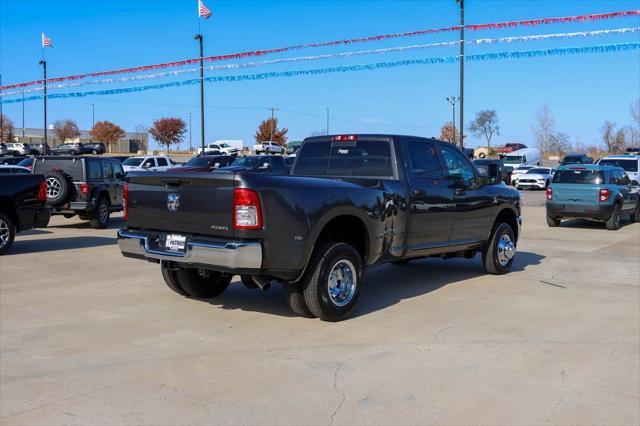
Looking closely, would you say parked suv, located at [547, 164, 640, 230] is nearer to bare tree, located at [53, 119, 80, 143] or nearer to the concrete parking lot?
the concrete parking lot

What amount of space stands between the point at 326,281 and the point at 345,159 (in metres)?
2.17

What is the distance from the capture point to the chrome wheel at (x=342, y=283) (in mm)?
6793

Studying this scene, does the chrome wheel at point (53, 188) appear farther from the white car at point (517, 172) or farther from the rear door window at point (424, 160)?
the white car at point (517, 172)

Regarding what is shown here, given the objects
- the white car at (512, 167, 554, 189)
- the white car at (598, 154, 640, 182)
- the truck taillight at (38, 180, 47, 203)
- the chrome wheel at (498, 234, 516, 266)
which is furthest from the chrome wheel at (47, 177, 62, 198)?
the white car at (512, 167, 554, 189)

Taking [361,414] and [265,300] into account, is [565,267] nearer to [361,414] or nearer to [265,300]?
[265,300]

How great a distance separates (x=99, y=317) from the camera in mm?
7004

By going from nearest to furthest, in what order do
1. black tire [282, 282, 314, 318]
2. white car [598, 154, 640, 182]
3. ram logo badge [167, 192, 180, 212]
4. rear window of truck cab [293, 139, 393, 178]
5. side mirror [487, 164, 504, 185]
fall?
ram logo badge [167, 192, 180, 212]
black tire [282, 282, 314, 318]
rear window of truck cab [293, 139, 393, 178]
side mirror [487, 164, 504, 185]
white car [598, 154, 640, 182]

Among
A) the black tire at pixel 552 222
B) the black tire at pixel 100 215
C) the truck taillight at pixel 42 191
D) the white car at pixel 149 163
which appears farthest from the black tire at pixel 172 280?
the white car at pixel 149 163

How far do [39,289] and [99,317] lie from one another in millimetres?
1985

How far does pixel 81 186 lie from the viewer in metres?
16.4

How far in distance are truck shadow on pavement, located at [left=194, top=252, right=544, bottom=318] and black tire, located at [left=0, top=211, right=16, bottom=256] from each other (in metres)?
5.07

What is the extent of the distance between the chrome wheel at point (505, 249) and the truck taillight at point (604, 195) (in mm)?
8474

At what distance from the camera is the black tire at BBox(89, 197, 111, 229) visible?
1677 centimetres

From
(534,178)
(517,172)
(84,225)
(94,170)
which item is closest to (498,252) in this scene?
(94,170)
